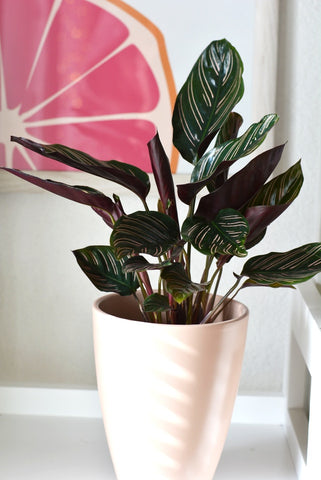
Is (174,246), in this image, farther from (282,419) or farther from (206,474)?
(282,419)

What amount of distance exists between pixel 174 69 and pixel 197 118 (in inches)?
11.9

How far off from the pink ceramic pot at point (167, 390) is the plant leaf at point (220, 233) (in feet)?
0.44

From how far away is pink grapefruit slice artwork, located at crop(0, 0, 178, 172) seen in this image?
1.10m

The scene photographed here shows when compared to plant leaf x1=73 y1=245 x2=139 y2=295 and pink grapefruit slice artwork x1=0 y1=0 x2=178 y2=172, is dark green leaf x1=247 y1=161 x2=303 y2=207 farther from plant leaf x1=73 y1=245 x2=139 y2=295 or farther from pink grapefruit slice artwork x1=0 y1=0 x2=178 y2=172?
pink grapefruit slice artwork x1=0 y1=0 x2=178 y2=172

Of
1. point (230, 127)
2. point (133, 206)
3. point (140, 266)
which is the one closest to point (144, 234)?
point (140, 266)

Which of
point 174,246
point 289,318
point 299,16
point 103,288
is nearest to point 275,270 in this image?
point 174,246

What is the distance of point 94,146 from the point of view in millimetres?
1128

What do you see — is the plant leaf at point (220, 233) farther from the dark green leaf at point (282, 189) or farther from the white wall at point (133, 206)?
the white wall at point (133, 206)

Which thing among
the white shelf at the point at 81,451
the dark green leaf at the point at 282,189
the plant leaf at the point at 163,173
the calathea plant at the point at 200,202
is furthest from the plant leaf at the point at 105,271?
the white shelf at the point at 81,451

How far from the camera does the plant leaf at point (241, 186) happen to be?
30.3 inches

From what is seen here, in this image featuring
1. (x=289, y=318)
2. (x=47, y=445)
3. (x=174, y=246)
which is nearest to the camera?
(x=174, y=246)

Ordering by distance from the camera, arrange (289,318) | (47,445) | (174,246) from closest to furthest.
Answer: (174,246)
(47,445)
(289,318)

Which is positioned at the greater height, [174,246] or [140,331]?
[174,246]

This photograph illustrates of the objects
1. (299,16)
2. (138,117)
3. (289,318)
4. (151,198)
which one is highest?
(299,16)
